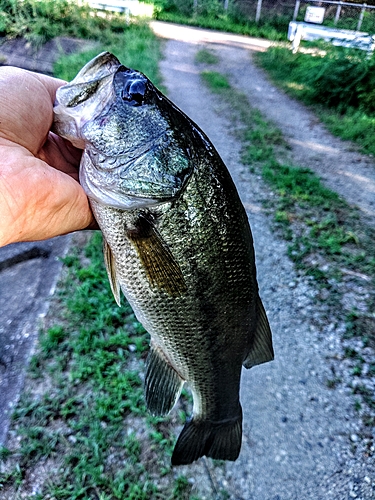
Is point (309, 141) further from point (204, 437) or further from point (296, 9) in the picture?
point (296, 9)

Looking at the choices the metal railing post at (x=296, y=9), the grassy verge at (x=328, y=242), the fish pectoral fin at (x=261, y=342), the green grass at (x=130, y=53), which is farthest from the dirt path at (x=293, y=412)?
the metal railing post at (x=296, y=9)

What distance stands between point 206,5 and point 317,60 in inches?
428

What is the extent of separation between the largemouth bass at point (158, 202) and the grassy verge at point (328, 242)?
192 centimetres

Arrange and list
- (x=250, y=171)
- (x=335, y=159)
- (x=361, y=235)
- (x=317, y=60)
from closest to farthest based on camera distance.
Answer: (x=361, y=235) → (x=250, y=171) → (x=335, y=159) → (x=317, y=60)

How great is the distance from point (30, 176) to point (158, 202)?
43cm

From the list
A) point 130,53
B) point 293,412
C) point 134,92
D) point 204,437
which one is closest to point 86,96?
point 134,92

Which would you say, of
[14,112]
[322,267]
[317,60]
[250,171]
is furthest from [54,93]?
[317,60]

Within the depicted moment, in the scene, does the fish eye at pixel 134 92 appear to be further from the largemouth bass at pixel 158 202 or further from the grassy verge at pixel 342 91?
the grassy verge at pixel 342 91

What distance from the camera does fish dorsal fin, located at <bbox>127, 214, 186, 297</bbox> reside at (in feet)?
5.17

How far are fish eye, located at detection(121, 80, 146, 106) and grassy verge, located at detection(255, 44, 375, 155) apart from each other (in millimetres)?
6069

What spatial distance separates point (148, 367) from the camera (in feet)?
6.27

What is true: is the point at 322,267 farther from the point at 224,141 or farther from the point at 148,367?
the point at 224,141

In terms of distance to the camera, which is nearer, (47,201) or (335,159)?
(47,201)

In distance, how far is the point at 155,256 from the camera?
5.23 ft
